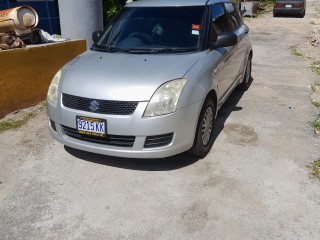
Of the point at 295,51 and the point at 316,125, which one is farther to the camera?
the point at 295,51

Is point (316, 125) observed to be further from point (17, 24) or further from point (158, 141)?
point (17, 24)

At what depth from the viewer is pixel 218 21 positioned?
4.71 meters

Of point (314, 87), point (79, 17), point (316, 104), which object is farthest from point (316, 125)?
point (79, 17)

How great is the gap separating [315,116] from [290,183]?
2180 millimetres

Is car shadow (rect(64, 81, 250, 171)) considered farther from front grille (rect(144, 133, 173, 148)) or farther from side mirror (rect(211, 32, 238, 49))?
side mirror (rect(211, 32, 238, 49))

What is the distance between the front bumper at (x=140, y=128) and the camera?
332 centimetres

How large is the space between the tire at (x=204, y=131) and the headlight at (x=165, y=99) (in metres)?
0.46

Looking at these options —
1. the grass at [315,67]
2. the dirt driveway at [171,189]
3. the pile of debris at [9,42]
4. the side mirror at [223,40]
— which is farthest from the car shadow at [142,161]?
the grass at [315,67]

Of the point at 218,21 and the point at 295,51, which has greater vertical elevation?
the point at 218,21

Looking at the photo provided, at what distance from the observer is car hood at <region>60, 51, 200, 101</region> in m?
3.37

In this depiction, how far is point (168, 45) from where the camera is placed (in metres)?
4.14

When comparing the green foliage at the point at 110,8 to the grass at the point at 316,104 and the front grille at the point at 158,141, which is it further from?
the front grille at the point at 158,141

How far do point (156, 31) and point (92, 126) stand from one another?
5.10 ft

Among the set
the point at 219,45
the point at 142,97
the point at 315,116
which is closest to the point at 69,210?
the point at 142,97
